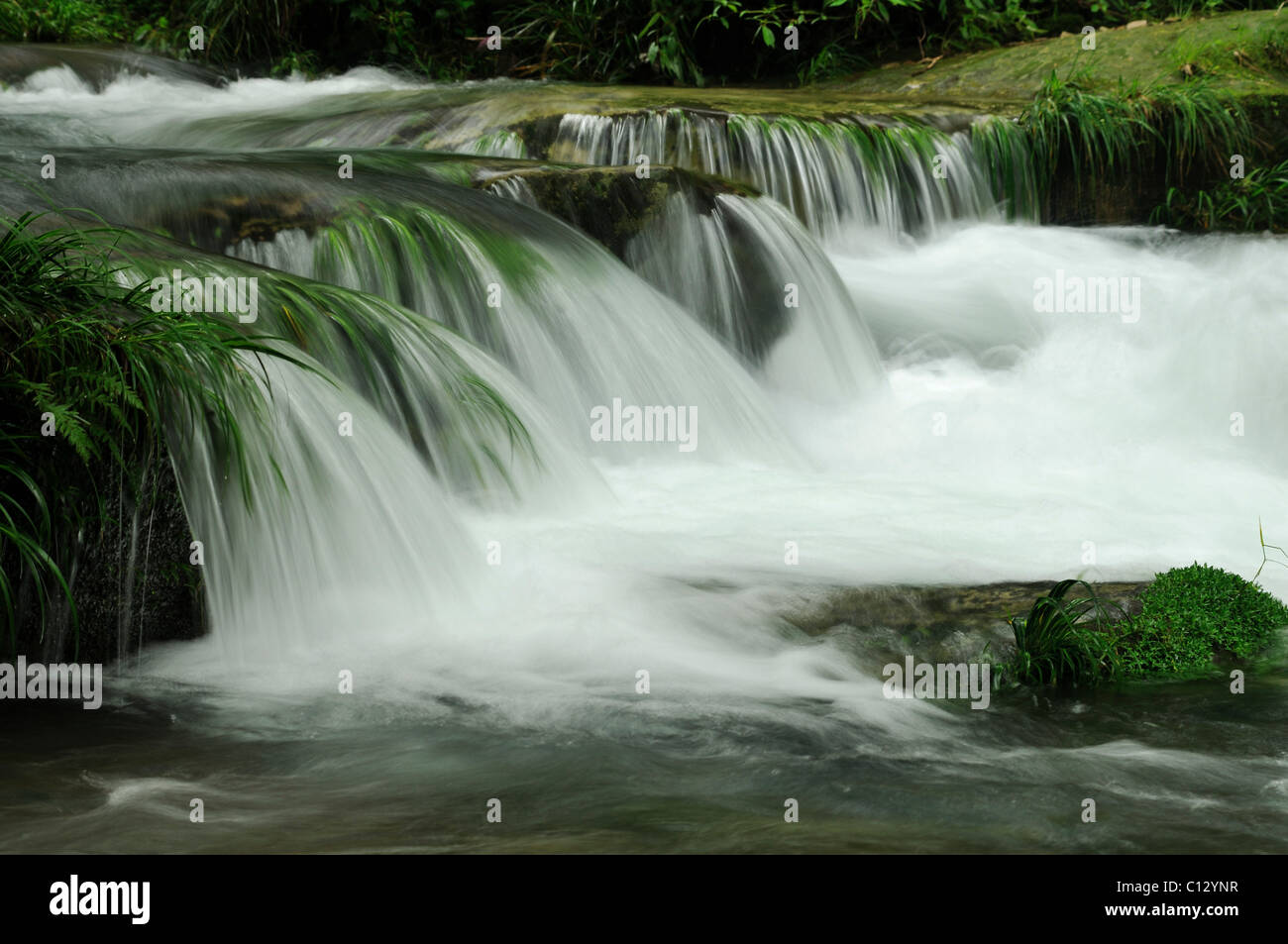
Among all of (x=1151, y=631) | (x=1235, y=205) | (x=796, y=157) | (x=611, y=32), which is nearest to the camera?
(x=1151, y=631)

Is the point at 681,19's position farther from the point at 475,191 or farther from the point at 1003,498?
the point at 1003,498

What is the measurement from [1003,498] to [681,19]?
803 centimetres

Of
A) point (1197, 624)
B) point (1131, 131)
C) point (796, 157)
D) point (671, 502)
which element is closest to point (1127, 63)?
point (1131, 131)

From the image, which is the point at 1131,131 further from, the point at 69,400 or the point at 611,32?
the point at 69,400

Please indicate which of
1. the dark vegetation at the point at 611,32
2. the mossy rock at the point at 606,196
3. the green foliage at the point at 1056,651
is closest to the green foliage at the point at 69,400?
the green foliage at the point at 1056,651

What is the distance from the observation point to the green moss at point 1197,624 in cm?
375

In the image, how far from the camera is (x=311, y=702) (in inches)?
131

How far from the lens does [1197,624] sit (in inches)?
152

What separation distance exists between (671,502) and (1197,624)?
6.20ft

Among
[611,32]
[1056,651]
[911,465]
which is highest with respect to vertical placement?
[611,32]

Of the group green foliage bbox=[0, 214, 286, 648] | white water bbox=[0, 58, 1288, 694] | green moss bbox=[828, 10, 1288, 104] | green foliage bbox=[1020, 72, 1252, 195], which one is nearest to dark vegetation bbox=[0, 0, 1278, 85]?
green moss bbox=[828, 10, 1288, 104]

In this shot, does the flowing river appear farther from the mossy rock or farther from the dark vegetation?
the dark vegetation

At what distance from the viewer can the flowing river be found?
2.84 m
